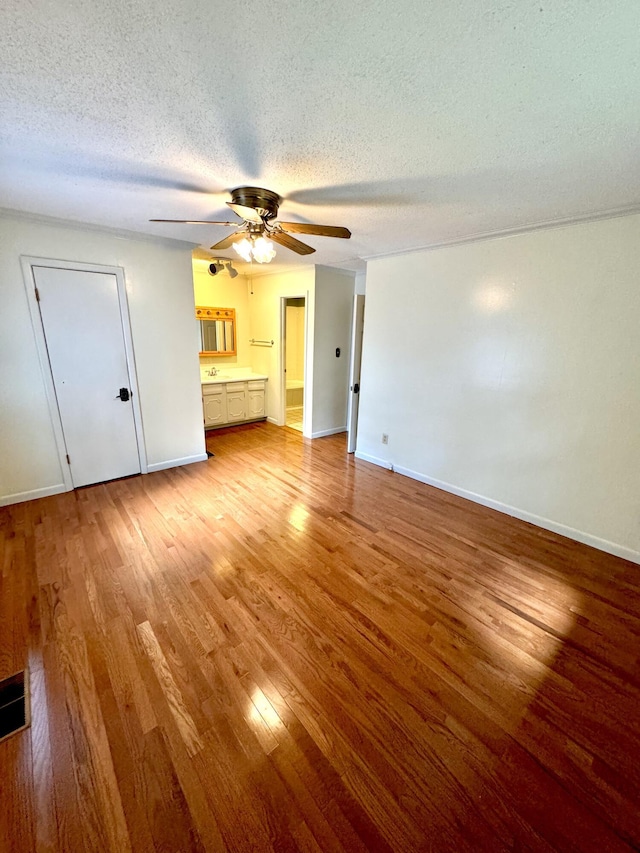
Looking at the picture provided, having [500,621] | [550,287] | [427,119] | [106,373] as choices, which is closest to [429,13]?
[427,119]

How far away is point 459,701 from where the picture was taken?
57.8 inches

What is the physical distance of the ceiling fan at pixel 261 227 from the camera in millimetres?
1985

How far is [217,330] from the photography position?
18.0 feet

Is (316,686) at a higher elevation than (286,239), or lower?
lower

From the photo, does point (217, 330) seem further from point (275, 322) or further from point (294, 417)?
point (294, 417)

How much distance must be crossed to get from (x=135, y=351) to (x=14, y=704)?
2.90m

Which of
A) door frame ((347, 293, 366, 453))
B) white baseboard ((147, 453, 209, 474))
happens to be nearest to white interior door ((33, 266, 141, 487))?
white baseboard ((147, 453, 209, 474))

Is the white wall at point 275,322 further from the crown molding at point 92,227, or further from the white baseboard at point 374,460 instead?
the crown molding at point 92,227

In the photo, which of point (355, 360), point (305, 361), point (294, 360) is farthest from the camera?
point (294, 360)

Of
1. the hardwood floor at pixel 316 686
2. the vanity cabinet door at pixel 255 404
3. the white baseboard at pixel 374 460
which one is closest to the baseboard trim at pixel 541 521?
Answer: the hardwood floor at pixel 316 686

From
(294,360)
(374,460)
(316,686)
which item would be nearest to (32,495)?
(316,686)

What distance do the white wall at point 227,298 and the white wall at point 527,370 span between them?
270 centimetres

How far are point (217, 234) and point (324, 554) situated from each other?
10.1 feet

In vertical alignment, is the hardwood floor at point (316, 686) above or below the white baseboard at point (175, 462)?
below
